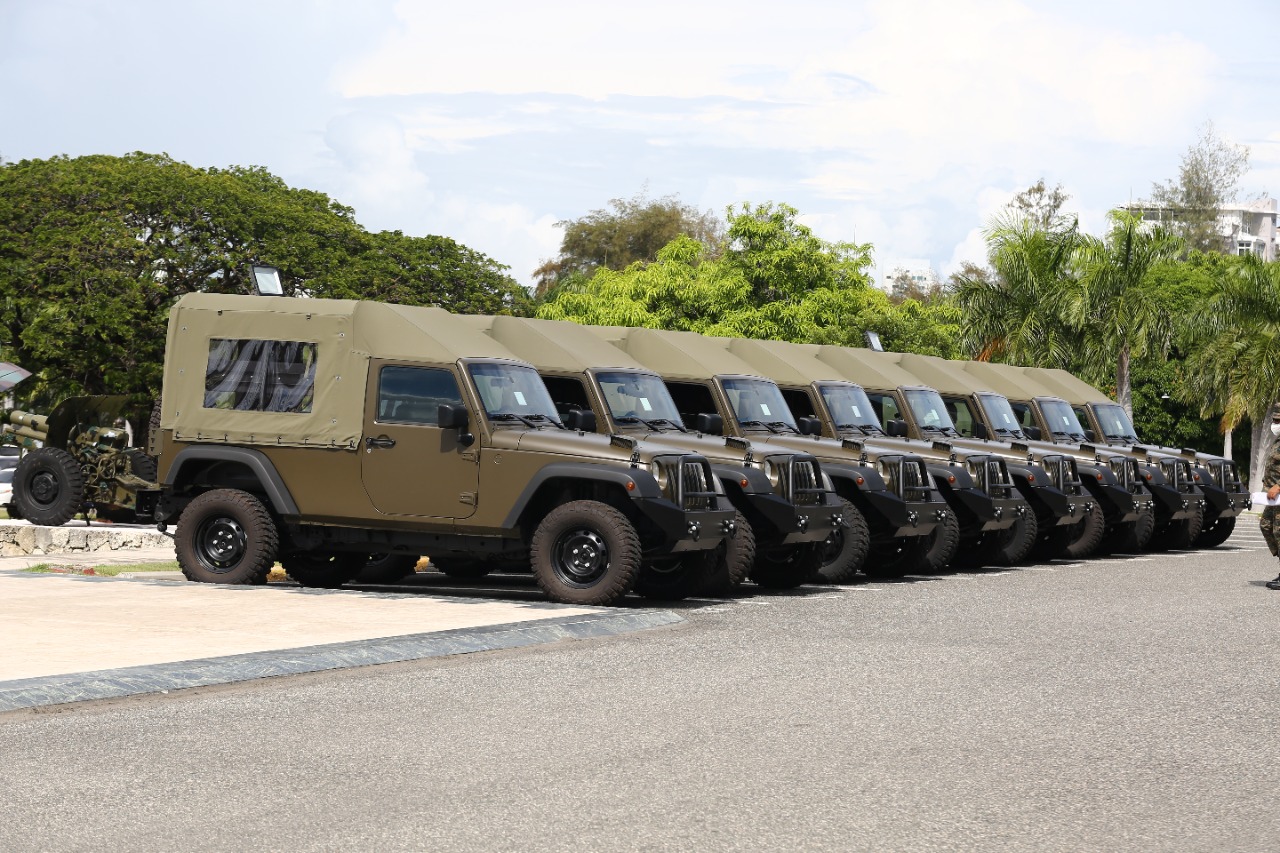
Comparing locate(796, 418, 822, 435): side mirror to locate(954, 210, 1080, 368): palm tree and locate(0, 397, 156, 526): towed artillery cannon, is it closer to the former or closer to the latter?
locate(0, 397, 156, 526): towed artillery cannon

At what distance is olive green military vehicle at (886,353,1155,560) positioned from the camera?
2273 centimetres

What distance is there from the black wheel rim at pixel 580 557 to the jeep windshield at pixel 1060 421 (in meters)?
12.6

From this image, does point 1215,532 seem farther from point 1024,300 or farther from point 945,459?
point 1024,300

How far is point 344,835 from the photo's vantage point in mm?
6461

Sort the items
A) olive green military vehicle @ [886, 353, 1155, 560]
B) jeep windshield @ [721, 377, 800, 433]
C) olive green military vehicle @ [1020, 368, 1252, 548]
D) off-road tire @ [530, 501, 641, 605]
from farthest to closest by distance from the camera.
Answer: olive green military vehicle @ [1020, 368, 1252, 548] → olive green military vehicle @ [886, 353, 1155, 560] → jeep windshield @ [721, 377, 800, 433] → off-road tire @ [530, 501, 641, 605]

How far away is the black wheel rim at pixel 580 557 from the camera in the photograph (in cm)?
1480

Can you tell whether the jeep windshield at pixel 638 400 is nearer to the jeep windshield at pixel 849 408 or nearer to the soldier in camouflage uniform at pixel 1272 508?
the jeep windshield at pixel 849 408

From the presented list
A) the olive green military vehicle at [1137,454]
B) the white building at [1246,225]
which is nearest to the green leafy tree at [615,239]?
the white building at [1246,225]

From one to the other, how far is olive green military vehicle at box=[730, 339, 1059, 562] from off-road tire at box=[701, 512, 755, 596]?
4.21m

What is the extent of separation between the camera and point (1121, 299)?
38719mm

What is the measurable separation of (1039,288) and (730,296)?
6750mm

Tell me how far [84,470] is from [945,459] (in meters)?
13.0

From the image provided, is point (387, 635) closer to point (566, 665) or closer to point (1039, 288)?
point (566, 665)

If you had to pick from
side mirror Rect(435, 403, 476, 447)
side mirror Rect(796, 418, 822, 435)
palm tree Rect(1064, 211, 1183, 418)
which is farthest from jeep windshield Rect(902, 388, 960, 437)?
palm tree Rect(1064, 211, 1183, 418)
